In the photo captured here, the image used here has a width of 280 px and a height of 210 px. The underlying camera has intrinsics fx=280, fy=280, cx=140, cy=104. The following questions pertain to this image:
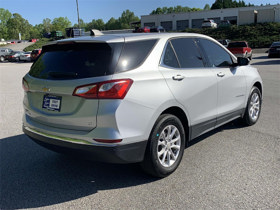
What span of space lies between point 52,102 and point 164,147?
148cm

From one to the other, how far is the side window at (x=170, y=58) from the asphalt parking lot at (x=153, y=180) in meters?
1.41

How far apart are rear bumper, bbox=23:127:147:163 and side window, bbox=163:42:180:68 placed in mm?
1092

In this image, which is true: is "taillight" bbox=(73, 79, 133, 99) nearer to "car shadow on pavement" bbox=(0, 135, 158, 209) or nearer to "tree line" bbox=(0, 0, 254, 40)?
"car shadow on pavement" bbox=(0, 135, 158, 209)

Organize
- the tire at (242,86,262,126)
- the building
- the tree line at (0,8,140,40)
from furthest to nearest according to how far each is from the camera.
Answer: the tree line at (0,8,140,40), the building, the tire at (242,86,262,126)

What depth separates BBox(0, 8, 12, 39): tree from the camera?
12938 centimetres

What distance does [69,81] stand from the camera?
308 cm

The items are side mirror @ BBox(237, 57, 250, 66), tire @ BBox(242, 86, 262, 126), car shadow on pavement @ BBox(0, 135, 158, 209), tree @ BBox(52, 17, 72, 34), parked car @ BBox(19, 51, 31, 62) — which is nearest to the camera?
car shadow on pavement @ BBox(0, 135, 158, 209)

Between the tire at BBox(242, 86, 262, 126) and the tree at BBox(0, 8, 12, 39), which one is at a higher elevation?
the tree at BBox(0, 8, 12, 39)

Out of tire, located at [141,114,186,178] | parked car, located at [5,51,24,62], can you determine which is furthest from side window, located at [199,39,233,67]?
parked car, located at [5,51,24,62]

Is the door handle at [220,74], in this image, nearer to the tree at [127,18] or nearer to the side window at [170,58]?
the side window at [170,58]

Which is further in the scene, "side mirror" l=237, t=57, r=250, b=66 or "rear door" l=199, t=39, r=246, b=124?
"side mirror" l=237, t=57, r=250, b=66

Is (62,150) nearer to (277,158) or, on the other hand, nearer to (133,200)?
(133,200)

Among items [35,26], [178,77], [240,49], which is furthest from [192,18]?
[35,26]

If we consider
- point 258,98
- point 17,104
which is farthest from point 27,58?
point 258,98
